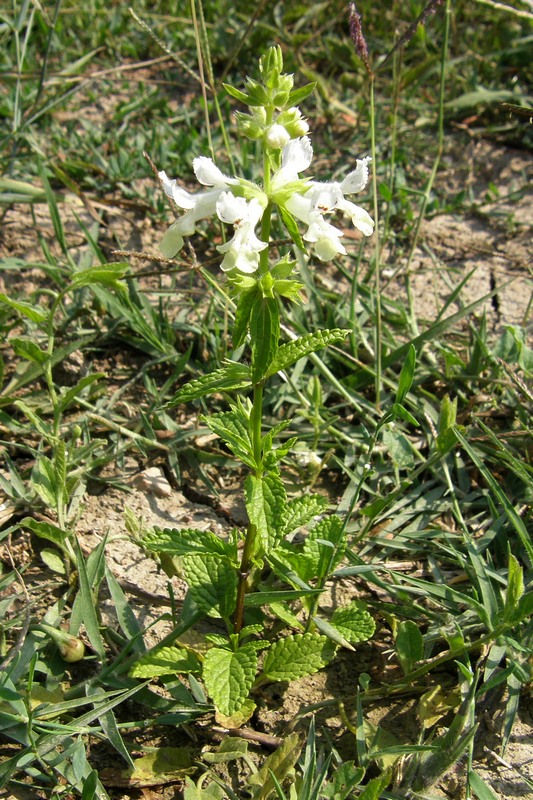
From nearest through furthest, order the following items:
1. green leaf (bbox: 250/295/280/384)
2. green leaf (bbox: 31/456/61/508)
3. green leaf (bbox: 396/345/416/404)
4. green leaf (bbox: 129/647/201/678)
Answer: green leaf (bbox: 250/295/280/384), green leaf (bbox: 129/647/201/678), green leaf (bbox: 396/345/416/404), green leaf (bbox: 31/456/61/508)

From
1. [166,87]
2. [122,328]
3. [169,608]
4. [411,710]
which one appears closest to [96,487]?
[169,608]

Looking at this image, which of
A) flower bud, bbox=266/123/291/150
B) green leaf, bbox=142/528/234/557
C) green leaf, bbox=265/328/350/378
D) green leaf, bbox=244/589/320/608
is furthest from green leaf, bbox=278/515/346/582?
flower bud, bbox=266/123/291/150

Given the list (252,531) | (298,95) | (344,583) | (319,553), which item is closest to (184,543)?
(252,531)

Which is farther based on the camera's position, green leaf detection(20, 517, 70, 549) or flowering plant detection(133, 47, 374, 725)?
green leaf detection(20, 517, 70, 549)

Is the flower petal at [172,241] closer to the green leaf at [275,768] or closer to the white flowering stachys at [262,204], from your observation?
the white flowering stachys at [262,204]

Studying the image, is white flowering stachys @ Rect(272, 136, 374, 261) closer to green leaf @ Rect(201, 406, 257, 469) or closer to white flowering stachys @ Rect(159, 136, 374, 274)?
white flowering stachys @ Rect(159, 136, 374, 274)

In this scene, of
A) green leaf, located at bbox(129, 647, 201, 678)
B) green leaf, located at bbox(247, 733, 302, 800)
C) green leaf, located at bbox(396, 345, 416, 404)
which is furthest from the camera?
green leaf, located at bbox(396, 345, 416, 404)

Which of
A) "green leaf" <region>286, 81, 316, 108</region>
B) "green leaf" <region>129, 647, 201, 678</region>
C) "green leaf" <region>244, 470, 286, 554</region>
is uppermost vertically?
"green leaf" <region>286, 81, 316, 108</region>

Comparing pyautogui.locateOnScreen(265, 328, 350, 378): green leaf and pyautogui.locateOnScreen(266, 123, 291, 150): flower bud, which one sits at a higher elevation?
pyautogui.locateOnScreen(266, 123, 291, 150): flower bud
